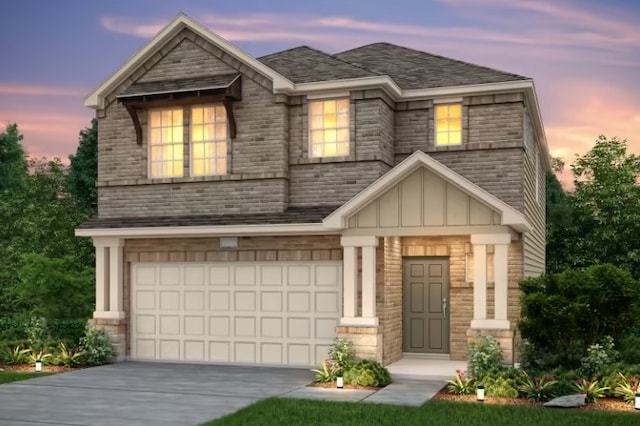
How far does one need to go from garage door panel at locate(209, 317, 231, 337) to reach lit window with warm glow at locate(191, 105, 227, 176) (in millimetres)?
3281

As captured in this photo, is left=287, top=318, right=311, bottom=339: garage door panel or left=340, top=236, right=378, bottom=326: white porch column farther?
left=287, top=318, right=311, bottom=339: garage door panel

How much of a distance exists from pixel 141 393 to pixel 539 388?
6.59 metres

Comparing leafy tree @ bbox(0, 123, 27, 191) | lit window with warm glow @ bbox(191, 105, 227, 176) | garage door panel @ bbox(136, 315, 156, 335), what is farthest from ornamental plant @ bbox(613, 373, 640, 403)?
leafy tree @ bbox(0, 123, 27, 191)

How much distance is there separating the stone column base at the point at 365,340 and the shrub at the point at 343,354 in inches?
5.2

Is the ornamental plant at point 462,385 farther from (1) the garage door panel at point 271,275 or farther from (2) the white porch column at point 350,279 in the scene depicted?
(1) the garage door panel at point 271,275

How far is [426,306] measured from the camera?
1794cm

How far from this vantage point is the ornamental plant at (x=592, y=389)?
12617 millimetres

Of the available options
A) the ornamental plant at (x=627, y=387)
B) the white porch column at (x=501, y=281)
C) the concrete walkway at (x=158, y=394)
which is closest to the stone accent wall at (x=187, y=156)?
the concrete walkway at (x=158, y=394)

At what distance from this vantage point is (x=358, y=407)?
1207 cm

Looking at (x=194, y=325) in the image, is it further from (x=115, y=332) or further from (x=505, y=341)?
(x=505, y=341)

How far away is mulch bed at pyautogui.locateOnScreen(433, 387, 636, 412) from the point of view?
1217 centimetres

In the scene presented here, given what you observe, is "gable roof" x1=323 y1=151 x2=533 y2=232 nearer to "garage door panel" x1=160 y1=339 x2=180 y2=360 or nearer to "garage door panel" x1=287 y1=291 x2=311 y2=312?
"garage door panel" x1=287 y1=291 x2=311 y2=312

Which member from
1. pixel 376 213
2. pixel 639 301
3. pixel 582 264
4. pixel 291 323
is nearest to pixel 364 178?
pixel 376 213

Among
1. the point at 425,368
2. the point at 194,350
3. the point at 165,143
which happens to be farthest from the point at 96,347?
the point at 425,368
